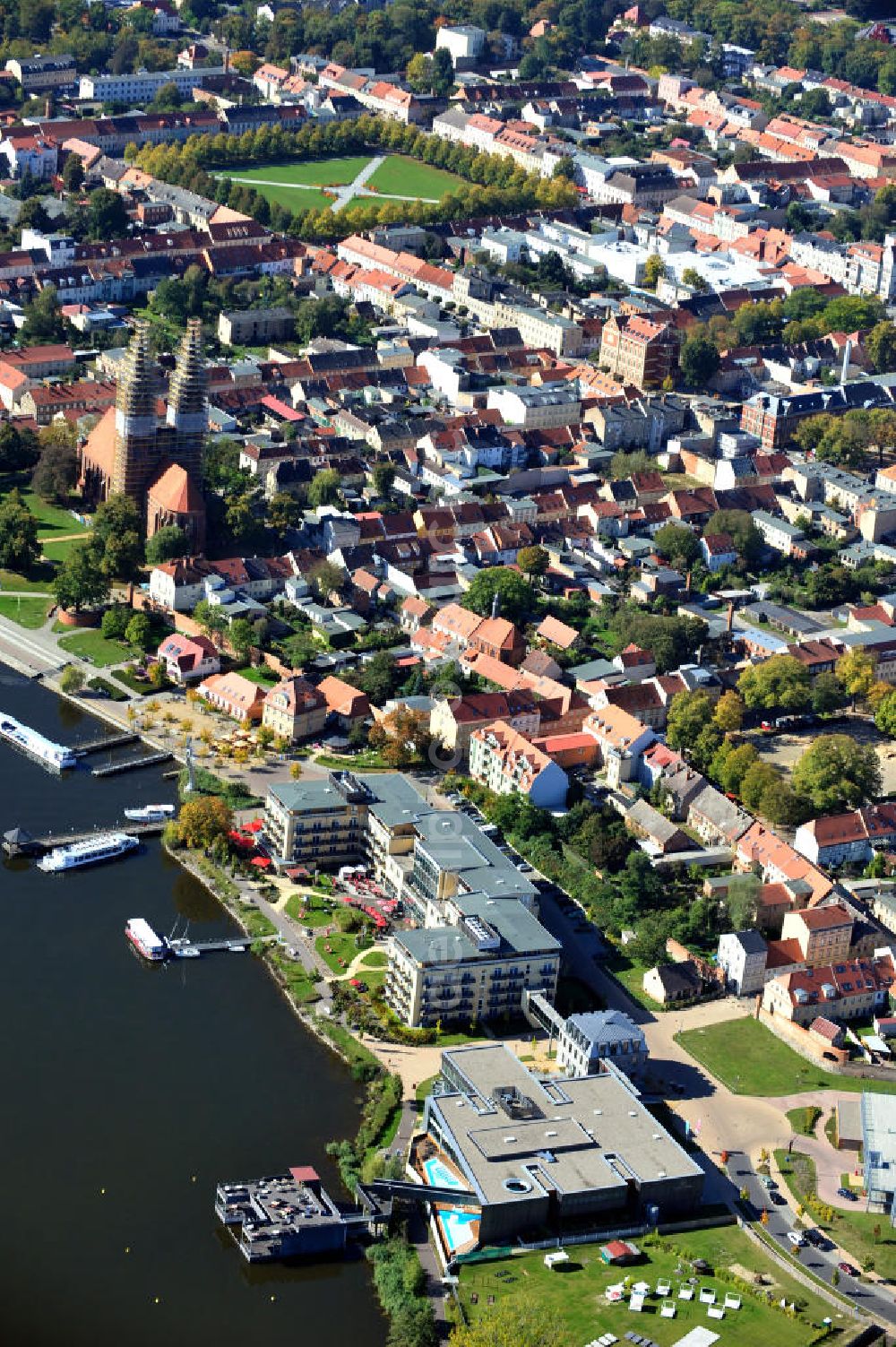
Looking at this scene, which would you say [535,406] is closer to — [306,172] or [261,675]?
[261,675]

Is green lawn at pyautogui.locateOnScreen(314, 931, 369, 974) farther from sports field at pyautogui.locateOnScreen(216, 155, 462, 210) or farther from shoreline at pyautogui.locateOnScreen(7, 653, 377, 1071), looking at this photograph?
sports field at pyautogui.locateOnScreen(216, 155, 462, 210)

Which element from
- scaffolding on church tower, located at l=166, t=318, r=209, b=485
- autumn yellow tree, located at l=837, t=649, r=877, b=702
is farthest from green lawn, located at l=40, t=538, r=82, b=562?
autumn yellow tree, located at l=837, t=649, r=877, b=702

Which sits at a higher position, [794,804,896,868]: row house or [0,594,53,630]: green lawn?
[794,804,896,868]: row house

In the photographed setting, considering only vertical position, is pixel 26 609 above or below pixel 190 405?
below

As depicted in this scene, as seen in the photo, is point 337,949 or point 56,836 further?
point 56,836

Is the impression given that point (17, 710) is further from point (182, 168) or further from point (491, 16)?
point (491, 16)

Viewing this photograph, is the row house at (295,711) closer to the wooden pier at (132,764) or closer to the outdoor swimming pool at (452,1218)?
the wooden pier at (132,764)

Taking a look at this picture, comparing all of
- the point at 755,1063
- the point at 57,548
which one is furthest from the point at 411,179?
the point at 755,1063
